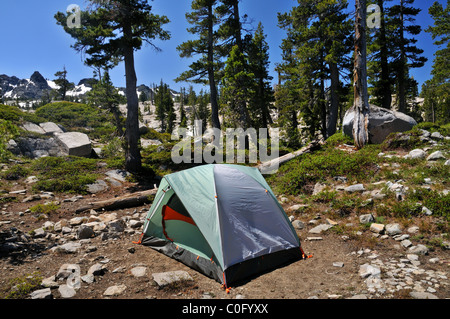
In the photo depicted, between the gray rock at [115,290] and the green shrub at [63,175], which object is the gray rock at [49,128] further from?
the gray rock at [115,290]

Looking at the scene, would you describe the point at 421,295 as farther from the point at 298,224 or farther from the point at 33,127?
the point at 33,127

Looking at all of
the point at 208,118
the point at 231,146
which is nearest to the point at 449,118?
the point at 231,146

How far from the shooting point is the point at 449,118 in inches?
1446

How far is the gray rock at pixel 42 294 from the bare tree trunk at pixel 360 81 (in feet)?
44.7

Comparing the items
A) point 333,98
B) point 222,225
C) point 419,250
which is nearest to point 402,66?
point 333,98

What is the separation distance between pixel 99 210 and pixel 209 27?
16.5 meters

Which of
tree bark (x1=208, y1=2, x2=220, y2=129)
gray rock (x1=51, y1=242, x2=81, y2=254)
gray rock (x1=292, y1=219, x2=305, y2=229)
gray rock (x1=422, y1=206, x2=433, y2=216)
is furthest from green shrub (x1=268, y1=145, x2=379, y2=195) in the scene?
tree bark (x1=208, y1=2, x2=220, y2=129)

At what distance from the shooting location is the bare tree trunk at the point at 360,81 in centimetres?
1239

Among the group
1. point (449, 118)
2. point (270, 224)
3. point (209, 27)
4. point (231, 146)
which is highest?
point (209, 27)

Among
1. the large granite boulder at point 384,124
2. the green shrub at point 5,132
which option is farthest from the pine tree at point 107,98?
the large granite boulder at point 384,124

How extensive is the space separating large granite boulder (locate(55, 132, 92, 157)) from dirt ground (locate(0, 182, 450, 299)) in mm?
13257

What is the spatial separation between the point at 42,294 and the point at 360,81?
49.9 feet

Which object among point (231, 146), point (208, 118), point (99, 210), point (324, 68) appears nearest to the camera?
point (99, 210)
